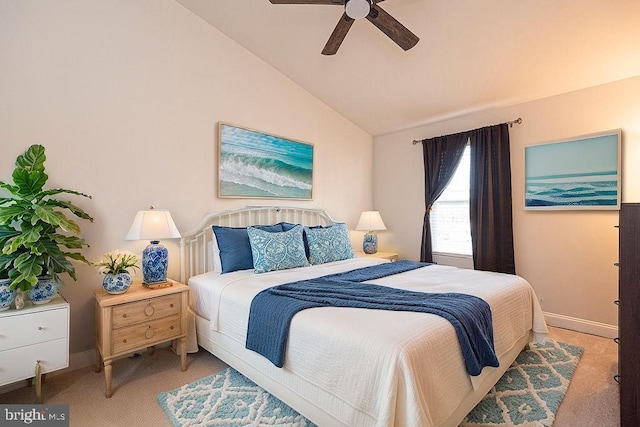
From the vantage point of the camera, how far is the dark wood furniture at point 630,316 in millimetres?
Result: 1633

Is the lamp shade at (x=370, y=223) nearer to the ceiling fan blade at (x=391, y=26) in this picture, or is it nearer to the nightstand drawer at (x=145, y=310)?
the ceiling fan blade at (x=391, y=26)

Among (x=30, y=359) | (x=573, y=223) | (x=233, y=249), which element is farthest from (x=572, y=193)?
(x=30, y=359)

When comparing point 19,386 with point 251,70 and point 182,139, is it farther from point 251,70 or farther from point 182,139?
point 251,70

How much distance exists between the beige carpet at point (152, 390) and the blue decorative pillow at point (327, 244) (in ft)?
4.40

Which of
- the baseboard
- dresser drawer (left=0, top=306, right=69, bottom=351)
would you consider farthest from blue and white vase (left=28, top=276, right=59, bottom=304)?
the baseboard

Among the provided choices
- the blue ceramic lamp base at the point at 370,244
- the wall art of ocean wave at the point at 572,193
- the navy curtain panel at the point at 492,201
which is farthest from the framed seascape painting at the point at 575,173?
the blue ceramic lamp base at the point at 370,244

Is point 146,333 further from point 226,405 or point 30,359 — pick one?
point 226,405

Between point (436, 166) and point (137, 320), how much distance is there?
3.75m

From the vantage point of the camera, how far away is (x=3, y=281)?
1.86 metres

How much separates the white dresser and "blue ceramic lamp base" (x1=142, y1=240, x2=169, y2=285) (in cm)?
55

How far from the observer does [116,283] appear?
7.41 ft

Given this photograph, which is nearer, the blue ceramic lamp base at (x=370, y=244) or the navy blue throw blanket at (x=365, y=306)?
the navy blue throw blanket at (x=365, y=306)

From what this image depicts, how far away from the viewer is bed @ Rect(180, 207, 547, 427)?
4.51 ft

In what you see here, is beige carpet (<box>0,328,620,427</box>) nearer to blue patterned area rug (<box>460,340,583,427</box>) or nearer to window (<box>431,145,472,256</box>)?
blue patterned area rug (<box>460,340,583,427</box>)
